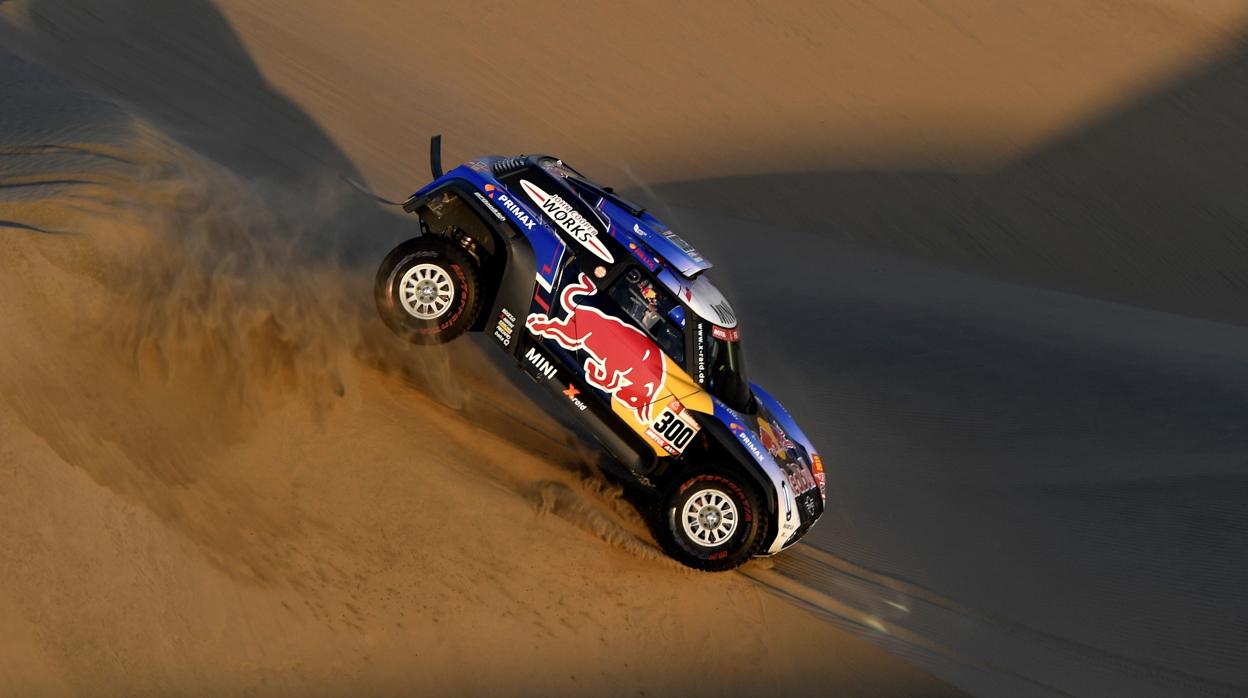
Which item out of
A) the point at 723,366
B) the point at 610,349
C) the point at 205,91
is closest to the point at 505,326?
the point at 610,349

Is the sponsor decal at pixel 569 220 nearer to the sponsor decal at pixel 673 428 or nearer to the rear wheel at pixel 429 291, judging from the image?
the rear wheel at pixel 429 291

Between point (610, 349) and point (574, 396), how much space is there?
476 millimetres

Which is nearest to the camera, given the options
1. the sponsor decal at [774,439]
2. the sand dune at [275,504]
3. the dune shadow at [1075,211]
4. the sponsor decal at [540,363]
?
the sand dune at [275,504]

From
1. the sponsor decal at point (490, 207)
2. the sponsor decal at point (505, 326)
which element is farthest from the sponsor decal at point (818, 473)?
the sponsor decal at point (490, 207)

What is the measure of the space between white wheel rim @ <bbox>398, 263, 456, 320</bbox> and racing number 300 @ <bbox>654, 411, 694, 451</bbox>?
1931 millimetres

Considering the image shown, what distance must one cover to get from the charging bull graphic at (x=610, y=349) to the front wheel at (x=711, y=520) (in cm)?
64

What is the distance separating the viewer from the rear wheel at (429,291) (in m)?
9.50

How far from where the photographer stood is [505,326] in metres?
9.46

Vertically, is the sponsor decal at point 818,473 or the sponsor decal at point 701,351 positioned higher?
the sponsor decal at point 701,351

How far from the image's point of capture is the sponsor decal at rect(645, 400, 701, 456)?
30.0 feet

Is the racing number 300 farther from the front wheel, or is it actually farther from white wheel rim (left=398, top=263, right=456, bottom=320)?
white wheel rim (left=398, top=263, right=456, bottom=320)

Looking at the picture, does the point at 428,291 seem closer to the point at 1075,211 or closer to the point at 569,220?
the point at 569,220

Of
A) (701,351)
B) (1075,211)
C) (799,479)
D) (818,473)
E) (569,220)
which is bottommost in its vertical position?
(799,479)

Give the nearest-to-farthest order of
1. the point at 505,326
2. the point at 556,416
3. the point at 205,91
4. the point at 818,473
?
the point at 505,326, the point at 818,473, the point at 556,416, the point at 205,91
